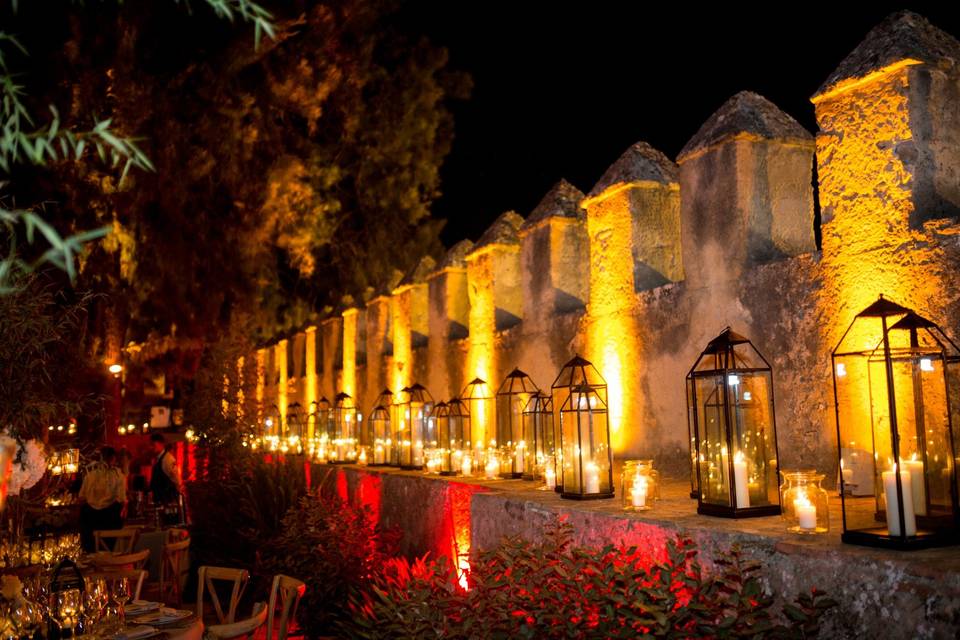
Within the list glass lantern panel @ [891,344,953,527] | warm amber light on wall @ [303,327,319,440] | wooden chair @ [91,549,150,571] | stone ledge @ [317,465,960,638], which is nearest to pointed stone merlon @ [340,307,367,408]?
warm amber light on wall @ [303,327,319,440]

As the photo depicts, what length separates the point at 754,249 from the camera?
548 centimetres

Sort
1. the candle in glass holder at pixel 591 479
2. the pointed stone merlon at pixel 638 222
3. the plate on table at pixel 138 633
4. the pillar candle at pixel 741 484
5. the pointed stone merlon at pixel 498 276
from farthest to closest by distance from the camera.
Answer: the pointed stone merlon at pixel 498 276 → the pointed stone merlon at pixel 638 222 → the candle in glass holder at pixel 591 479 → the plate on table at pixel 138 633 → the pillar candle at pixel 741 484

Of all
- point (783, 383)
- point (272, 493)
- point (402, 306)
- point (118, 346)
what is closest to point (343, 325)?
point (402, 306)

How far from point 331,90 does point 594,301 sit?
12225 millimetres

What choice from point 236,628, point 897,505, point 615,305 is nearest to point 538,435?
point 615,305

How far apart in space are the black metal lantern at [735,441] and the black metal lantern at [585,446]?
841 millimetres

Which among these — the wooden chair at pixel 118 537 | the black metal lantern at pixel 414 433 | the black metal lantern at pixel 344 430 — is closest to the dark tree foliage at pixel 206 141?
the black metal lantern at pixel 344 430

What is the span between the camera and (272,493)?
8961 mm

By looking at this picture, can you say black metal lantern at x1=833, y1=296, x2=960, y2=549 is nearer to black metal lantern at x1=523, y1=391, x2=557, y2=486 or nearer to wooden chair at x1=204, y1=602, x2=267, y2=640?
black metal lantern at x1=523, y1=391, x2=557, y2=486

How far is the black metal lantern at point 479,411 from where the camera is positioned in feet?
28.3

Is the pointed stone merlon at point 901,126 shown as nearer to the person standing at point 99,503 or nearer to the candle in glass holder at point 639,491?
the candle in glass holder at point 639,491

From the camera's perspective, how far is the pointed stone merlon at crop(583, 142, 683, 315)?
6.45m

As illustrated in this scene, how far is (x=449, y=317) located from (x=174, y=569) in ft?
13.2

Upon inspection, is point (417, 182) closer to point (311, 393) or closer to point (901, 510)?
point (311, 393)
